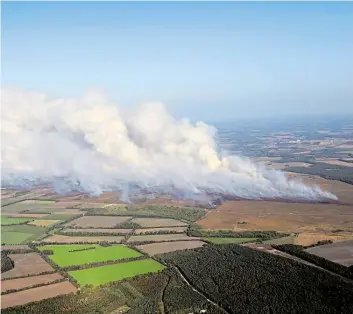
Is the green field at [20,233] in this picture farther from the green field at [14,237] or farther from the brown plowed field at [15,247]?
the brown plowed field at [15,247]

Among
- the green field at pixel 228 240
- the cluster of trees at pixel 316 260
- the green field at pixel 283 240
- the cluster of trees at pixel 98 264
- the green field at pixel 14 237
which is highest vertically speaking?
the cluster of trees at pixel 316 260

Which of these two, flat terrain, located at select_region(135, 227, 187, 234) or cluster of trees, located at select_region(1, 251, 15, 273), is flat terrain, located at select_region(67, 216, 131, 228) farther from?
cluster of trees, located at select_region(1, 251, 15, 273)

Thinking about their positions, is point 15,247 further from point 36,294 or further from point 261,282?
point 261,282

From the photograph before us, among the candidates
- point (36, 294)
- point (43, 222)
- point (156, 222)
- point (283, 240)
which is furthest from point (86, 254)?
point (283, 240)

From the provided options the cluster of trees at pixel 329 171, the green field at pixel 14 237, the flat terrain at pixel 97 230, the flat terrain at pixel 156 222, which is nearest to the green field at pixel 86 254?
the green field at pixel 14 237

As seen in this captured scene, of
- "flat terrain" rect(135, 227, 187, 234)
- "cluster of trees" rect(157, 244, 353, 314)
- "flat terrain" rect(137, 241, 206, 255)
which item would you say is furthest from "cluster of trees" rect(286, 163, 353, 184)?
"cluster of trees" rect(157, 244, 353, 314)

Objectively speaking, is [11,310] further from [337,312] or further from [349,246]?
[349,246]
